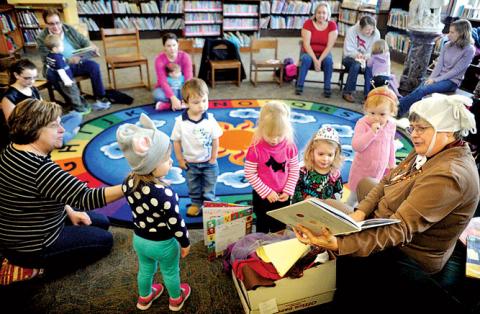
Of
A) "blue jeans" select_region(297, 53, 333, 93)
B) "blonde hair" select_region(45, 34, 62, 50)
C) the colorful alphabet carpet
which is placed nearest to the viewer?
the colorful alphabet carpet

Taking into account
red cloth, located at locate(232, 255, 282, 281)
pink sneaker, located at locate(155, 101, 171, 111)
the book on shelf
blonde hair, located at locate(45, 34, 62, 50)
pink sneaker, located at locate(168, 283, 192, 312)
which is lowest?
pink sneaker, located at locate(168, 283, 192, 312)

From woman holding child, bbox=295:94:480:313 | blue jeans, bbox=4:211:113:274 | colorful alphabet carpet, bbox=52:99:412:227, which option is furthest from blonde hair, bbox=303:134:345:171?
blue jeans, bbox=4:211:113:274

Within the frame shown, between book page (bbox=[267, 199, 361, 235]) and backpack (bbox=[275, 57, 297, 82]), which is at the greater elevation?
book page (bbox=[267, 199, 361, 235])

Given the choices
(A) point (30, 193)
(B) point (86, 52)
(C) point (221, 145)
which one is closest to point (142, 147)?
(A) point (30, 193)

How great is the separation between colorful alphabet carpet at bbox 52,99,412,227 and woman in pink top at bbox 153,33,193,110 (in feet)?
0.45

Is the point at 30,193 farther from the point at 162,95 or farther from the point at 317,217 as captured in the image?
the point at 162,95

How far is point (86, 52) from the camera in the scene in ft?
15.0

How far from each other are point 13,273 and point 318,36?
15.9 ft

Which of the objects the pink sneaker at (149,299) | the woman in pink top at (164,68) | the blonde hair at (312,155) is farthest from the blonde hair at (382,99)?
the woman in pink top at (164,68)

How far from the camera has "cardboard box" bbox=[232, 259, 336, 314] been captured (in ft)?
5.75

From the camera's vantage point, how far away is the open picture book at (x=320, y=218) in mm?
1313

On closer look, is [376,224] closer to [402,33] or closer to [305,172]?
[305,172]

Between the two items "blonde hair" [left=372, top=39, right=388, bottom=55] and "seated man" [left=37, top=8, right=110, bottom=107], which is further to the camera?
"blonde hair" [left=372, top=39, right=388, bottom=55]

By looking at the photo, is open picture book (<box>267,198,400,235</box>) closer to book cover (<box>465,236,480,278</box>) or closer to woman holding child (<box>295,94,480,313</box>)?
woman holding child (<box>295,94,480,313</box>)
